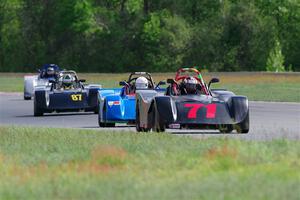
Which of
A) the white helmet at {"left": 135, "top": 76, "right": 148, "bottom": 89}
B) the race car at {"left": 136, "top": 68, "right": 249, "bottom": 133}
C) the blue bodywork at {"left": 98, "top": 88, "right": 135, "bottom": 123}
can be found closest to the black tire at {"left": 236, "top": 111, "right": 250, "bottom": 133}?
the race car at {"left": 136, "top": 68, "right": 249, "bottom": 133}

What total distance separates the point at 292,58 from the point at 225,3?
928cm

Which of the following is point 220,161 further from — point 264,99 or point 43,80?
point 43,80

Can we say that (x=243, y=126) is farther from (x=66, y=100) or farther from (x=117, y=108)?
(x=66, y=100)

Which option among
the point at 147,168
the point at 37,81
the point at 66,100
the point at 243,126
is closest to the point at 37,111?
the point at 66,100

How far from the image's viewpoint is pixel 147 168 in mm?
13352

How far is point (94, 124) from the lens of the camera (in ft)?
89.1

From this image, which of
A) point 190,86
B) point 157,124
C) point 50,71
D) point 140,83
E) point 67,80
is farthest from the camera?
point 50,71

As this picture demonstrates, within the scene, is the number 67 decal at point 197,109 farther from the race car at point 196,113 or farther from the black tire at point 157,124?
the black tire at point 157,124

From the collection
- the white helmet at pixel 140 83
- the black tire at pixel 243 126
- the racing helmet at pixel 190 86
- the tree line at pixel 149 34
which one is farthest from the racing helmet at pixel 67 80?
the tree line at pixel 149 34

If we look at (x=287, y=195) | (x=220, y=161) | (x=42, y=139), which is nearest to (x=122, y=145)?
(x=42, y=139)

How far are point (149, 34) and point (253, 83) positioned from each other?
32.6m

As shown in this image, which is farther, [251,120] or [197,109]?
[251,120]

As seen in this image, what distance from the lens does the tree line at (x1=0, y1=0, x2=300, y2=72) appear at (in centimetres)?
8625

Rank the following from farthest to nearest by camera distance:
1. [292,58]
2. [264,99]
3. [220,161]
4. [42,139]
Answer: [292,58] < [264,99] < [42,139] < [220,161]
